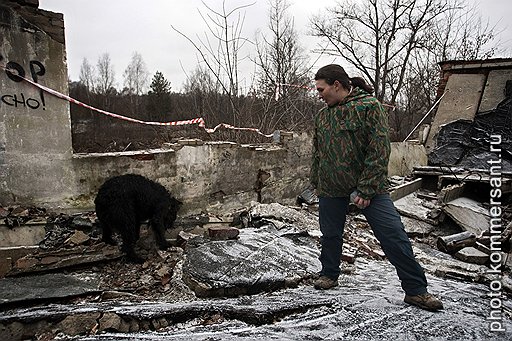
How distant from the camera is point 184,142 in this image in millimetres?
5750

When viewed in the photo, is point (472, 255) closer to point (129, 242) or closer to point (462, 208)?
point (462, 208)

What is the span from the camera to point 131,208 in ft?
12.4

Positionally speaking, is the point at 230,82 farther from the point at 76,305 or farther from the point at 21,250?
the point at 76,305

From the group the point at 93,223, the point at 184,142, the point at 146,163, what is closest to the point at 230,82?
the point at 184,142

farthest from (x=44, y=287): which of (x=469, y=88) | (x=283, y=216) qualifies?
(x=469, y=88)

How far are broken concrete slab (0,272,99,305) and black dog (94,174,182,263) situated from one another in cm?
56

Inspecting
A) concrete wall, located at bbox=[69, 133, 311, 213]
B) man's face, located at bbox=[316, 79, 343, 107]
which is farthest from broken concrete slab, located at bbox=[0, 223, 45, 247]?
man's face, located at bbox=[316, 79, 343, 107]

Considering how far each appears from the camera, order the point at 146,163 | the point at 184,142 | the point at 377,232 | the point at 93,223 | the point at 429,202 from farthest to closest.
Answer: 1. the point at 429,202
2. the point at 184,142
3. the point at 146,163
4. the point at 93,223
5. the point at 377,232

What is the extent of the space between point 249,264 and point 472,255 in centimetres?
315

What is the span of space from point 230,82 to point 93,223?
17.2 ft

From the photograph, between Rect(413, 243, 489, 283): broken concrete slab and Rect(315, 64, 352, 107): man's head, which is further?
Rect(413, 243, 489, 283): broken concrete slab

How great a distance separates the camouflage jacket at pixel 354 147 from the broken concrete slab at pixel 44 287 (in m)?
2.27

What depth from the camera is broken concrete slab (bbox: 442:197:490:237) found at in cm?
556

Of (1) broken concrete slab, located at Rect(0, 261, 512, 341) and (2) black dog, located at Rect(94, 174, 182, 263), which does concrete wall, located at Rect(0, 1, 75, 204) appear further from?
(1) broken concrete slab, located at Rect(0, 261, 512, 341)
